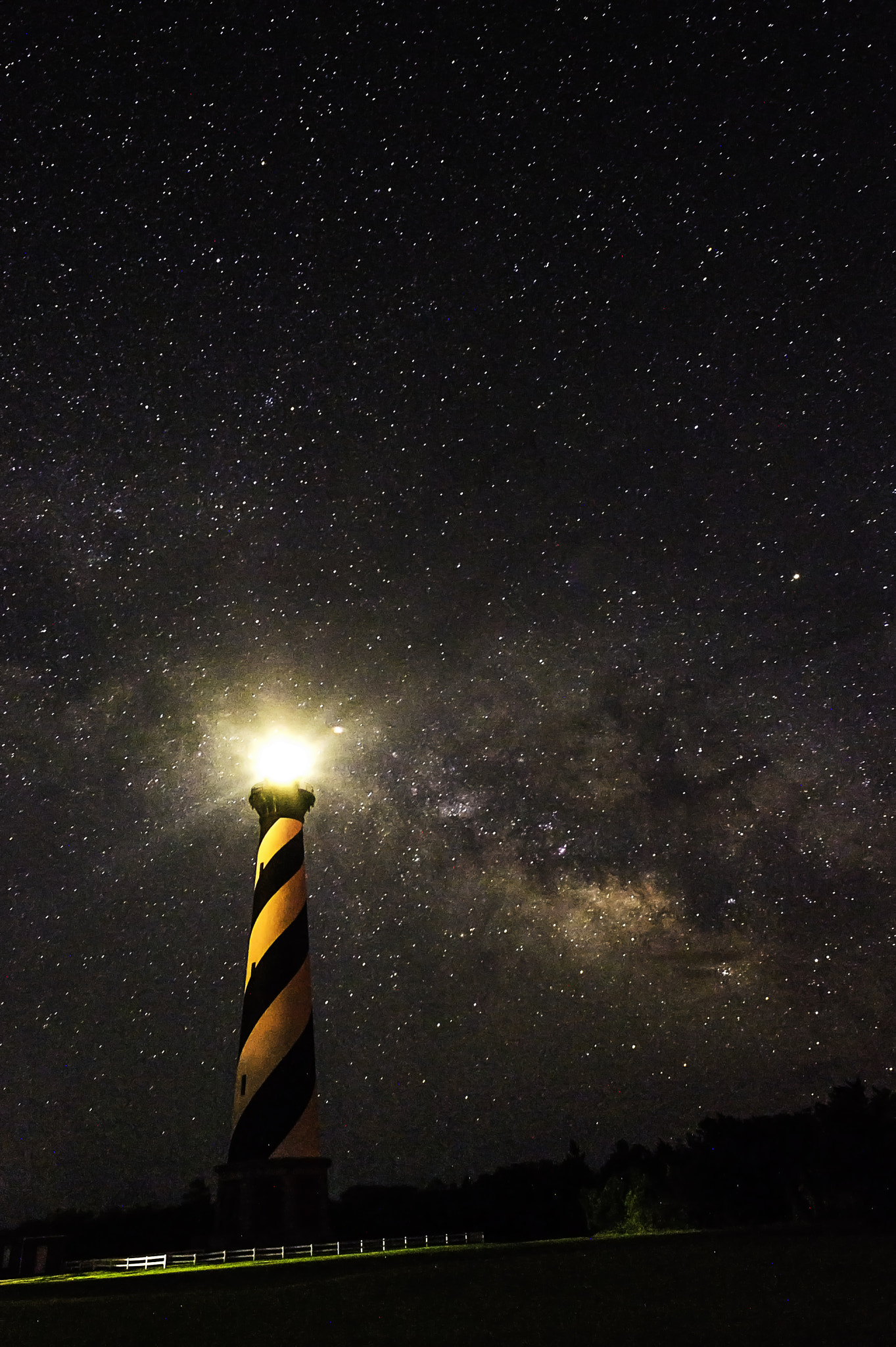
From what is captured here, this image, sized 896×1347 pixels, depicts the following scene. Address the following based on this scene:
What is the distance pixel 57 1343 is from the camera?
586 inches

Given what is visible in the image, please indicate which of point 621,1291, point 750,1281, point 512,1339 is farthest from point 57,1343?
point 750,1281

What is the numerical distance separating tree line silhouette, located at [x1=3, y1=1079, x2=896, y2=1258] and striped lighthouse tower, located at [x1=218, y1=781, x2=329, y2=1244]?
73.0 feet

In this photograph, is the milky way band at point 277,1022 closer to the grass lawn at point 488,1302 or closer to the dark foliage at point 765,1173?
the grass lawn at point 488,1302

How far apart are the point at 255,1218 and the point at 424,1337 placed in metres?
15.4

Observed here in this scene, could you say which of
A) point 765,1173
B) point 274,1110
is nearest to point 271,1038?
point 274,1110

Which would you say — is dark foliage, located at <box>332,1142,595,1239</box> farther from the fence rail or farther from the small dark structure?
the small dark structure

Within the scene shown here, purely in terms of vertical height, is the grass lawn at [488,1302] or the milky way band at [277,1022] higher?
the milky way band at [277,1022]

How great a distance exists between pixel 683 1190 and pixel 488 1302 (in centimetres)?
3791

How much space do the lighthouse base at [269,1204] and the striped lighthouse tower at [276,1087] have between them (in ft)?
0.08

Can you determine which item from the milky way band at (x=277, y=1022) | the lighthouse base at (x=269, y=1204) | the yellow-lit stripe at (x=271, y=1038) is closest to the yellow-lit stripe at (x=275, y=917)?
the milky way band at (x=277, y=1022)

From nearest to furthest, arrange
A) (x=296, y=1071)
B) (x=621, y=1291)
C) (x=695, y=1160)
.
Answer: (x=621, y=1291), (x=296, y=1071), (x=695, y=1160)

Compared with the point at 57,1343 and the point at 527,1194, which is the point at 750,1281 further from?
the point at 527,1194

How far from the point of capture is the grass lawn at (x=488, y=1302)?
14016 mm

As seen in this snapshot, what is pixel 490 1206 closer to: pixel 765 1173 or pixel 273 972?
pixel 765 1173
